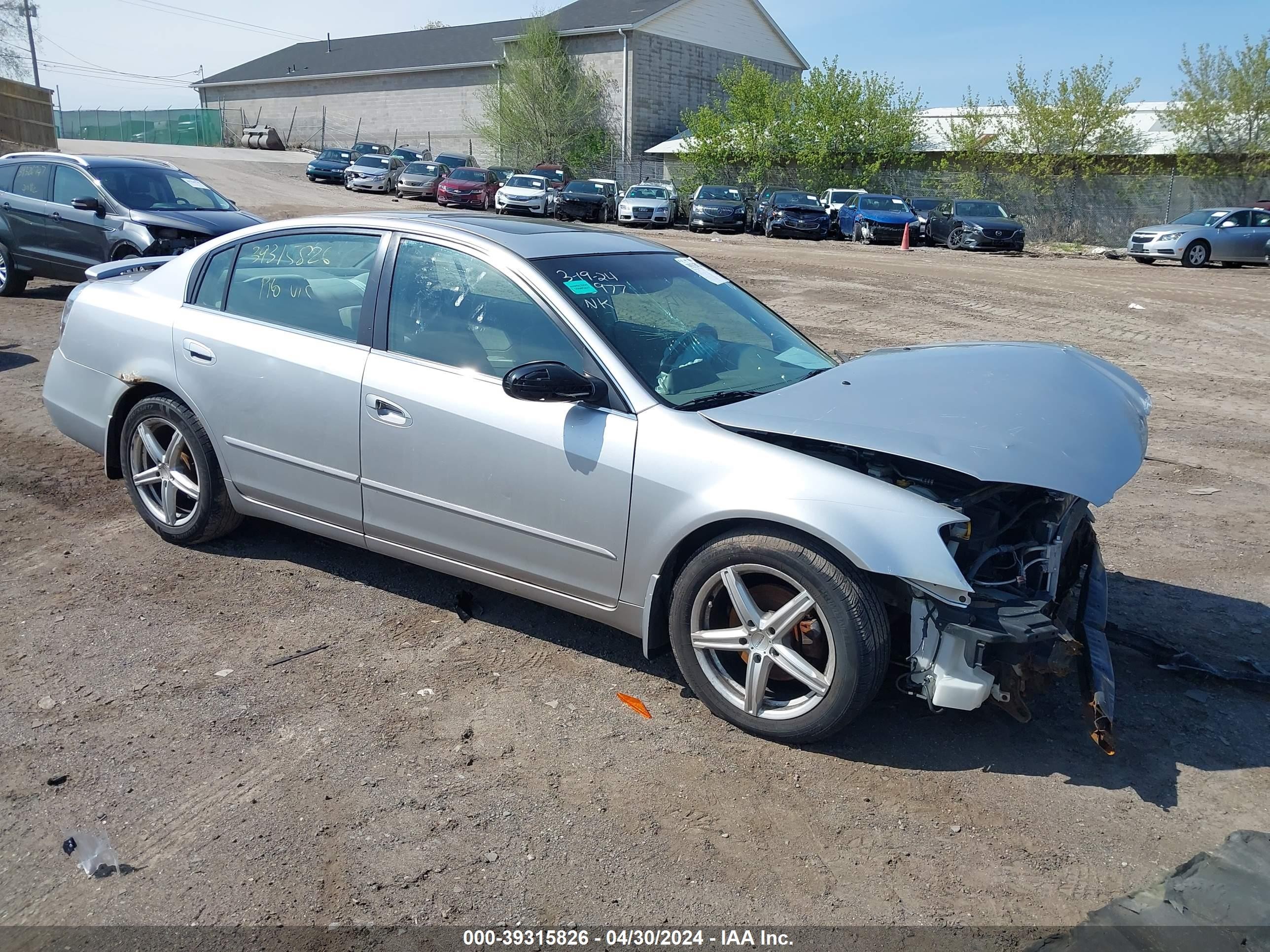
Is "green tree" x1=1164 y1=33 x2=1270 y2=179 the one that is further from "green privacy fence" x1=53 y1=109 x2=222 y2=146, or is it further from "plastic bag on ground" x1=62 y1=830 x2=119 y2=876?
"green privacy fence" x1=53 y1=109 x2=222 y2=146

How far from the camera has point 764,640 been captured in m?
3.57

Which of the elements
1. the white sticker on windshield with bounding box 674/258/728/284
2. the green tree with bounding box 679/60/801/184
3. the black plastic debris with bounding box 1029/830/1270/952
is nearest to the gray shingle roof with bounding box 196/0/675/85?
the green tree with bounding box 679/60/801/184

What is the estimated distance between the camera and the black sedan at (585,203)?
32875 mm

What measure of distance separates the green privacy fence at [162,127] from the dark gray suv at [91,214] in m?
60.7

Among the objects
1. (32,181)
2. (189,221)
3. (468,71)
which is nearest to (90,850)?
(189,221)

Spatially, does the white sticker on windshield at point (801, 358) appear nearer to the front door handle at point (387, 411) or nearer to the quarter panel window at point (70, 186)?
the front door handle at point (387, 411)

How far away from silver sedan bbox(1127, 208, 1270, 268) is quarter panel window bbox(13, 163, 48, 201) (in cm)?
2465

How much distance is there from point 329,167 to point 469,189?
11438 mm

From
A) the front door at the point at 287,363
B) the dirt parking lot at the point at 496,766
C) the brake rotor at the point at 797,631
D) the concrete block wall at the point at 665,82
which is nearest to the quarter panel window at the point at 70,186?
the dirt parking lot at the point at 496,766

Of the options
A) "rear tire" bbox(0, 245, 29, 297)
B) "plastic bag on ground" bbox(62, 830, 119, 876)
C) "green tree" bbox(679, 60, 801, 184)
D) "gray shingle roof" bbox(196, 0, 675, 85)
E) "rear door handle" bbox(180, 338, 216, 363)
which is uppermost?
"gray shingle roof" bbox(196, 0, 675, 85)

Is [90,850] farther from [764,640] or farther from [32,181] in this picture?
[32,181]

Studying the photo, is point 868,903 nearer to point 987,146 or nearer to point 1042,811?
point 1042,811

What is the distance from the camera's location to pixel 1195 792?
134 inches

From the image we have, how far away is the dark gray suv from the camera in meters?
11.7
